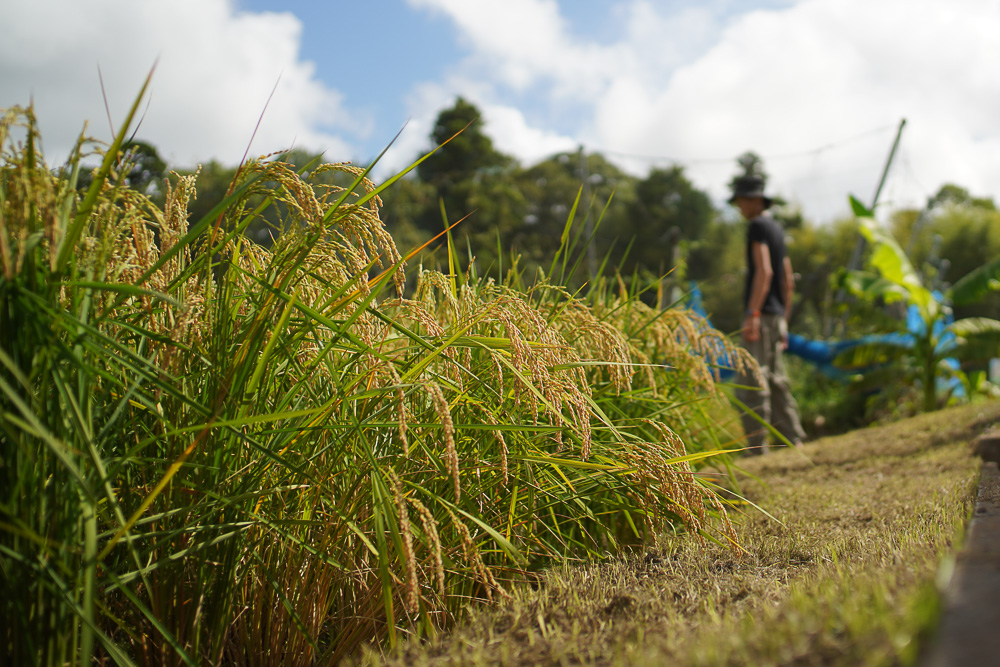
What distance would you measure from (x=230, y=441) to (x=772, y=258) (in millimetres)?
5199

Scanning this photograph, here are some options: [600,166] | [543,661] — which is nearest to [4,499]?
[543,661]

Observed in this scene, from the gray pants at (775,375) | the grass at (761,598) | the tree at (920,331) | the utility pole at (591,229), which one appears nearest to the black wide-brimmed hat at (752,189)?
the gray pants at (775,375)

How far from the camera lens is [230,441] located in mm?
1502

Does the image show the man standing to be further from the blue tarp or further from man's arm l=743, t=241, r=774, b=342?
the blue tarp

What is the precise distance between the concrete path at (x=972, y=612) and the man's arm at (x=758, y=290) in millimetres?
4229

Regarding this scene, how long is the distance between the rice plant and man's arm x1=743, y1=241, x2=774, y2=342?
3598mm

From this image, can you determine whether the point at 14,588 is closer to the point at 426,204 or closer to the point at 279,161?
the point at 279,161

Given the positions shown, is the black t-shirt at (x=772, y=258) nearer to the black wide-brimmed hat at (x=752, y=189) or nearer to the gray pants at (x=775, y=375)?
the gray pants at (x=775, y=375)

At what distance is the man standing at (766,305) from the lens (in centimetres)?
531

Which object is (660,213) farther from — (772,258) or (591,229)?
(772,258)

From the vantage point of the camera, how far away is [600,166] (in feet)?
143

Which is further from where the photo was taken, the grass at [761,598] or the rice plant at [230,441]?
the rice plant at [230,441]

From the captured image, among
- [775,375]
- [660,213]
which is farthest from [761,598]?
[660,213]

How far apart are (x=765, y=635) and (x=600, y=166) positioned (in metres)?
44.3
